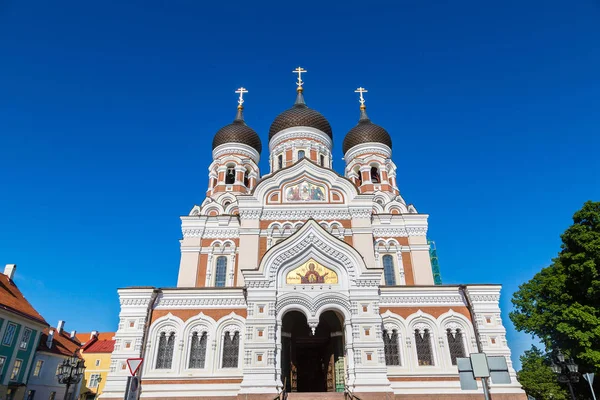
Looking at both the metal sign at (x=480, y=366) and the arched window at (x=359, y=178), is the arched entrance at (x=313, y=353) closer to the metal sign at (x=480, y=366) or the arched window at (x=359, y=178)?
the metal sign at (x=480, y=366)

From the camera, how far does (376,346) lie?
46.6 ft

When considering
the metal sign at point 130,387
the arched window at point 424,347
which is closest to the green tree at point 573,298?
the arched window at point 424,347

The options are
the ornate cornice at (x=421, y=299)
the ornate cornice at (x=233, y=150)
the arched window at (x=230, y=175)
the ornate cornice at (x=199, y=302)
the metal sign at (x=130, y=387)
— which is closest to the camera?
the metal sign at (x=130, y=387)

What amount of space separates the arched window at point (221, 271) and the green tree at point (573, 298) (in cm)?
1588

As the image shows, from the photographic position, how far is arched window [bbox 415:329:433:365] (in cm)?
1540

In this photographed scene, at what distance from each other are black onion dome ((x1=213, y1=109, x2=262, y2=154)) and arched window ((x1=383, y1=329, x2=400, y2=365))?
692 inches

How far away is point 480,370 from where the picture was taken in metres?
7.38

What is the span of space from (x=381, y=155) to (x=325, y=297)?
15685mm

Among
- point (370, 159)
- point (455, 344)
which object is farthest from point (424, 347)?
point (370, 159)

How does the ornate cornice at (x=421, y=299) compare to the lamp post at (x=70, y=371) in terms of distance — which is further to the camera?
the ornate cornice at (x=421, y=299)

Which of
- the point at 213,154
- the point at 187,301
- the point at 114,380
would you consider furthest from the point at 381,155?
the point at 114,380

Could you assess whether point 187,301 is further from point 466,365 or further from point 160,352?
point 466,365

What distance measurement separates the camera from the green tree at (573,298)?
639 inches

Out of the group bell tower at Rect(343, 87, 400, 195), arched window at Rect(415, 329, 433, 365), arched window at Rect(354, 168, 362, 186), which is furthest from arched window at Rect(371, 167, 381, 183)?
arched window at Rect(415, 329, 433, 365)
